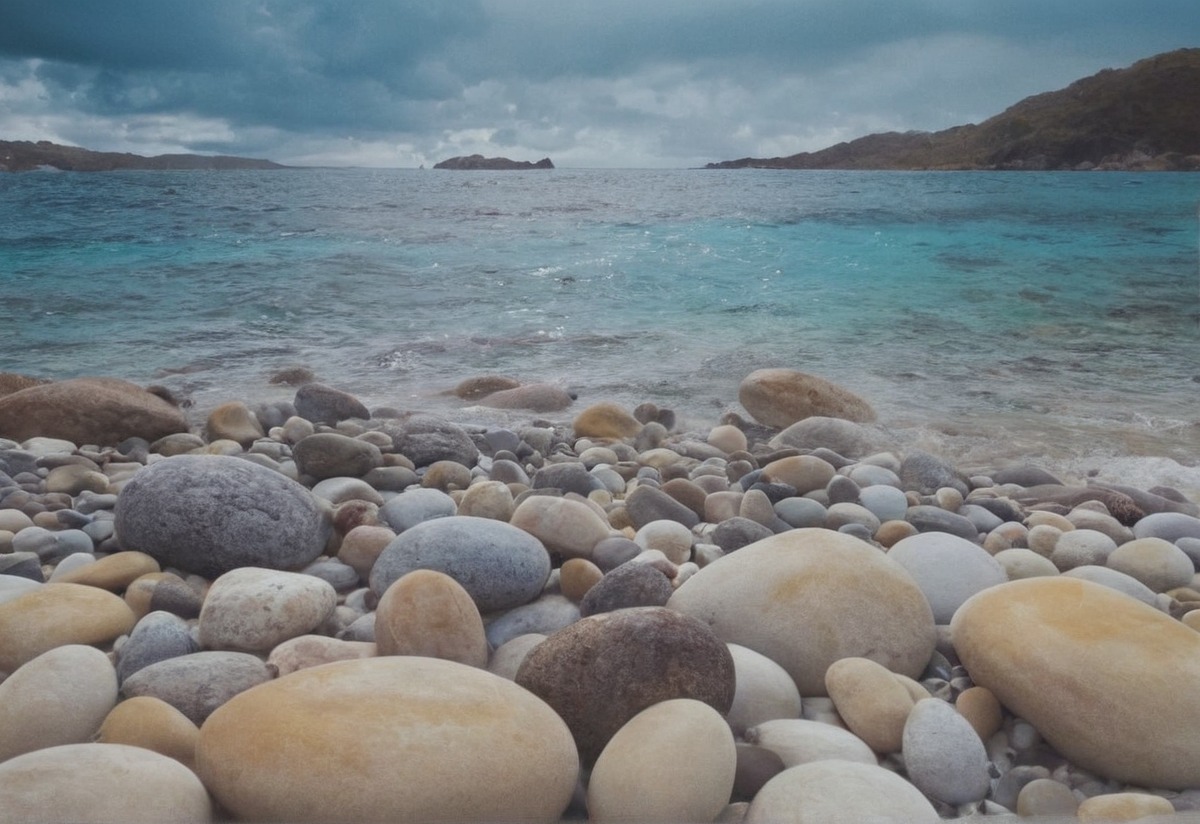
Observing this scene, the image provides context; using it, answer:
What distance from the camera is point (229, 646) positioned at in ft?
5.88

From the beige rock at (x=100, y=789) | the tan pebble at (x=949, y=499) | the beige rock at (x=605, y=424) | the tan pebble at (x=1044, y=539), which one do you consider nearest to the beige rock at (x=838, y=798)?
the beige rock at (x=100, y=789)

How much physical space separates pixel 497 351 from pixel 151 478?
4.68 m

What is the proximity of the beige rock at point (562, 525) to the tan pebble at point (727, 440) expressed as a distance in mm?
1931

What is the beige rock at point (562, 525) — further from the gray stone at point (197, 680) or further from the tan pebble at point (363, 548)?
the gray stone at point (197, 680)

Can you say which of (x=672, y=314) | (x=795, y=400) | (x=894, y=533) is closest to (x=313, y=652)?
(x=894, y=533)

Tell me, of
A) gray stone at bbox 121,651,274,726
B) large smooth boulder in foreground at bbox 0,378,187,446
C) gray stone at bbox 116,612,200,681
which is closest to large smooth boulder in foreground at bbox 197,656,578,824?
gray stone at bbox 121,651,274,726

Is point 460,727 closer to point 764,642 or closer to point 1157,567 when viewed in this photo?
point 764,642

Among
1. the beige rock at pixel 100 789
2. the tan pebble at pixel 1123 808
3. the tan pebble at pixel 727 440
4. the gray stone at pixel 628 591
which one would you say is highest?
the beige rock at pixel 100 789

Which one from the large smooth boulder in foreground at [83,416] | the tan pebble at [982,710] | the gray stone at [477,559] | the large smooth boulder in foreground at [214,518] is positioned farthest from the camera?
the large smooth boulder in foreground at [83,416]

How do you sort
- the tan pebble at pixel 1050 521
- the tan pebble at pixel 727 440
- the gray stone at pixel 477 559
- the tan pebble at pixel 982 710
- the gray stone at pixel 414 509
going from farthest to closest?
the tan pebble at pixel 727 440 → the tan pebble at pixel 1050 521 → the gray stone at pixel 414 509 → the gray stone at pixel 477 559 → the tan pebble at pixel 982 710

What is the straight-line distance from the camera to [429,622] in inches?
64.6

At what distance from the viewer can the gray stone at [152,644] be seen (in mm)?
1687

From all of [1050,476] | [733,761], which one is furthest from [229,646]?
[1050,476]

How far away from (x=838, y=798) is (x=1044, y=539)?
1797mm
